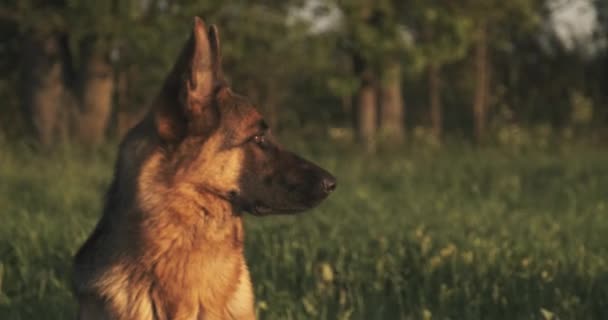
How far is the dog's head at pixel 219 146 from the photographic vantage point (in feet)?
13.3

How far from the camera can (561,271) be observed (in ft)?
20.2

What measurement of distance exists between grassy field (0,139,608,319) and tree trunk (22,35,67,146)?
4.82m

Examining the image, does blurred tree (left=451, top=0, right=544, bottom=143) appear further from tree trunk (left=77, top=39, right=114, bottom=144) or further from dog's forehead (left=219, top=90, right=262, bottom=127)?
dog's forehead (left=219, top=90, right=262, bottom=127)

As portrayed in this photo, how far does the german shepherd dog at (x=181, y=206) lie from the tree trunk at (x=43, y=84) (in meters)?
12.1

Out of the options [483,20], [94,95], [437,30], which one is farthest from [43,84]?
[483,20]

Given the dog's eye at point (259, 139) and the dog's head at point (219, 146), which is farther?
the dog's eye at point (259, 139)

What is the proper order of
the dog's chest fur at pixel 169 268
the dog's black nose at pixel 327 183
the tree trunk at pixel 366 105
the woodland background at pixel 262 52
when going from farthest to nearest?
the tree trunk at pixel 366 105, the woodland background at pixel 262 52, the dog's black nose at pixel 327 183, the dog's chest fur at pixel 169 268

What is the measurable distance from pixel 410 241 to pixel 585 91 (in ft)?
47.9

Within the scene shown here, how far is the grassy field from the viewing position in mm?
5695

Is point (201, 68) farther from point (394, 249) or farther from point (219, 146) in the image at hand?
point (394, 249)

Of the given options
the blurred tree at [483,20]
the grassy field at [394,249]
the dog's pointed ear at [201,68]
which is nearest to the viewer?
the dog's pointed ear at [201,68]

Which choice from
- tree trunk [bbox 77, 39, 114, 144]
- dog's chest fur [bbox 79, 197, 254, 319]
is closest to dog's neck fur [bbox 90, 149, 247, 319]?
dog's chest fur [bbox 79, 197, 254, 319]

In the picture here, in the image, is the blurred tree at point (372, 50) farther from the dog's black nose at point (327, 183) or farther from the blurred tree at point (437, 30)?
the dog's black nose at point (327, 183)

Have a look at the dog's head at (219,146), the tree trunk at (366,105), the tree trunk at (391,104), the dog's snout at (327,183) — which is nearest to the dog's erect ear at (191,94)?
the dog's head at (219,146)
